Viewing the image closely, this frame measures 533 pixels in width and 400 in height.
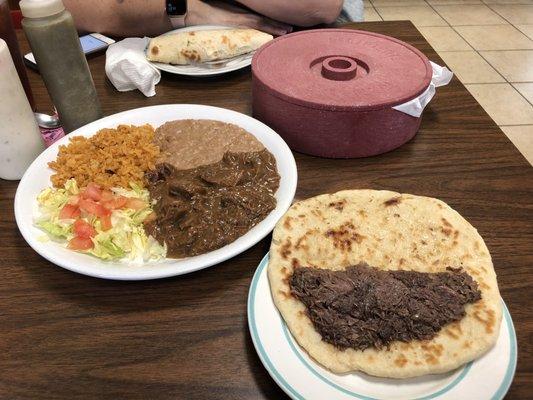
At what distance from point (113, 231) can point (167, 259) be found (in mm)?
168

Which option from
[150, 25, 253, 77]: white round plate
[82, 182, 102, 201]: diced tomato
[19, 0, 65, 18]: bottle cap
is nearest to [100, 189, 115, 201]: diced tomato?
[82, 182, 102, 201]: diced tomato

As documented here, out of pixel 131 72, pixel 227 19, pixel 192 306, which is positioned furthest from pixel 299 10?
pixel 192 306

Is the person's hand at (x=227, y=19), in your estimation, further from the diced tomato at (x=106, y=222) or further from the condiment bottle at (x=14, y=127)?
the diced tomato at (x=106, y=222)

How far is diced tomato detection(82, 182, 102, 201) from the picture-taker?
1230 millimetres

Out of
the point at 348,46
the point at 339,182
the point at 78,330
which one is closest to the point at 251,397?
the point at 78,330

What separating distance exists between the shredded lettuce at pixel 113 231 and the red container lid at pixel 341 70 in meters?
0.62

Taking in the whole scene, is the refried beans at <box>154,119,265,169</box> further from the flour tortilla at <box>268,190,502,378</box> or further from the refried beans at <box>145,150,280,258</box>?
the flour tortilla at <box>268,190,502,378</box>

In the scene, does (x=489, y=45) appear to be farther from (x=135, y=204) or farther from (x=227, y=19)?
(x=135, y=204)

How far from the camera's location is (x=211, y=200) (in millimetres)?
1210

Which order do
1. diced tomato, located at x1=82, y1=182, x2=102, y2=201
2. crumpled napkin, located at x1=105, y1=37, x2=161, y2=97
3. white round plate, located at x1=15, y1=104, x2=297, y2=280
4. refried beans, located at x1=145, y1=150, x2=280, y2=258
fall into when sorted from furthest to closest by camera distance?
crumpled napkin, located at x1=105, y1=37, x2=161, y2=97 < diced tomato, located at x1=82, y1=182, x2=102, y2=201 < refried beans, located at x1=145, y1=150, x2=280, y2=258 < white round plate, located at x1=15, y1=104, x2=297, y2=280

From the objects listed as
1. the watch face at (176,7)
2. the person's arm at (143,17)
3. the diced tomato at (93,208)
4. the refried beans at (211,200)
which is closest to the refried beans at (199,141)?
the refried beans at (211,200)

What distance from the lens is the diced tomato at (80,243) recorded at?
110 centimetres

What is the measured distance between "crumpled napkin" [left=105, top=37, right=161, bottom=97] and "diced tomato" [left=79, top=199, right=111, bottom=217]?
756mm

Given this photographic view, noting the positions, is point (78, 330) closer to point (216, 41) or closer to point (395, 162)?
point (395, 162)
